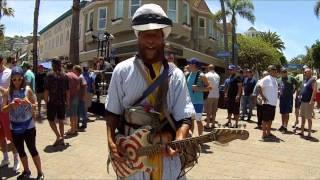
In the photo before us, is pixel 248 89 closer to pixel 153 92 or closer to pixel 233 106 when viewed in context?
pixel 233 106

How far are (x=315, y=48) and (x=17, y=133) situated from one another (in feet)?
169

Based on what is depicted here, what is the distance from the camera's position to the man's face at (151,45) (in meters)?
3.05

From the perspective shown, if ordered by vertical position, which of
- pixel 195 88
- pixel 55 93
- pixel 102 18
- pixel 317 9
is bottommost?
pixel 55 93

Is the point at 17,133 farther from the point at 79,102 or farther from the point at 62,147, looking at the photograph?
the point at 79,102

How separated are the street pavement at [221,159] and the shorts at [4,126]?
544 millimetres

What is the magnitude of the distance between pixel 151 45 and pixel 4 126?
16.0ft

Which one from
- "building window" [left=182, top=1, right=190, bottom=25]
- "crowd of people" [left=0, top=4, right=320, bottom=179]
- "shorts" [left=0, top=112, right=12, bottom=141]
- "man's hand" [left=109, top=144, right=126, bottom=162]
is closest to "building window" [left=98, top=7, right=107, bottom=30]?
"building window" [left=182, top=1, right=190, bottom=25]

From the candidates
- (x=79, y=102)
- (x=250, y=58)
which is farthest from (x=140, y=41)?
(x=250, y=58)

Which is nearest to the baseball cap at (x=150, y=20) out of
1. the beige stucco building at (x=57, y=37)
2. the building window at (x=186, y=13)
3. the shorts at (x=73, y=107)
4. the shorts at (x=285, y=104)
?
the shorts at (x=73, y=107)

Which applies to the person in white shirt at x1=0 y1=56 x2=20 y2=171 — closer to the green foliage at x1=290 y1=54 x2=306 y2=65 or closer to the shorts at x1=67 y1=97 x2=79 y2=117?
the shorts at x1=67 y1=97 x2=79 y2=117

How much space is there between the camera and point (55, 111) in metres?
9.26

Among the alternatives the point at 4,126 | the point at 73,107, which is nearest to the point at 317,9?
the point at 73,107

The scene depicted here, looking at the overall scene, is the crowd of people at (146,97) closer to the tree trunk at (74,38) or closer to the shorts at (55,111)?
the shorts at (55,111)

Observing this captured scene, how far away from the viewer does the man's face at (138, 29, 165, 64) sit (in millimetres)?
3053
